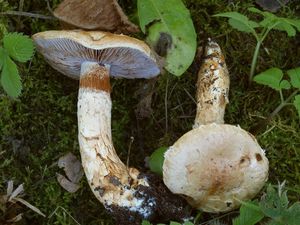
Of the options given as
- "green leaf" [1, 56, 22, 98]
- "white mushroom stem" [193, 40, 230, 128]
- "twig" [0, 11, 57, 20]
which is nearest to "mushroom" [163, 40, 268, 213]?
"white mushroom stem" [193, 40, 230, 128]

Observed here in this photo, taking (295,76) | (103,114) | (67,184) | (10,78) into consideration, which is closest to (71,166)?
(67,184)

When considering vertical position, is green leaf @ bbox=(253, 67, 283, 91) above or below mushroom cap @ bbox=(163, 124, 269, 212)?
above

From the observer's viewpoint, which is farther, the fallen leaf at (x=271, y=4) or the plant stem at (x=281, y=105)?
the fallen leaf at (x=271, y=4)

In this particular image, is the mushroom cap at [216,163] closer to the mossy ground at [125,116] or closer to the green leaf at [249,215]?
the green leaf at [249,215]

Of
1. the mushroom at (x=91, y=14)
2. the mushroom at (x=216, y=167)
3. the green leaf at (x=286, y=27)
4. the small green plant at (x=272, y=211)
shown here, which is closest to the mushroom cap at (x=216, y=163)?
the mushroom at (x=216, y=167)

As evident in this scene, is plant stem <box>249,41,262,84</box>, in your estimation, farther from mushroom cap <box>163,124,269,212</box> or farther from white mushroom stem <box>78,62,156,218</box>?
white mushroom stem <box>78,62,156,218</box>

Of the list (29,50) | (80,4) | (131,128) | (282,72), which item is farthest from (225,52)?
(29,50)
